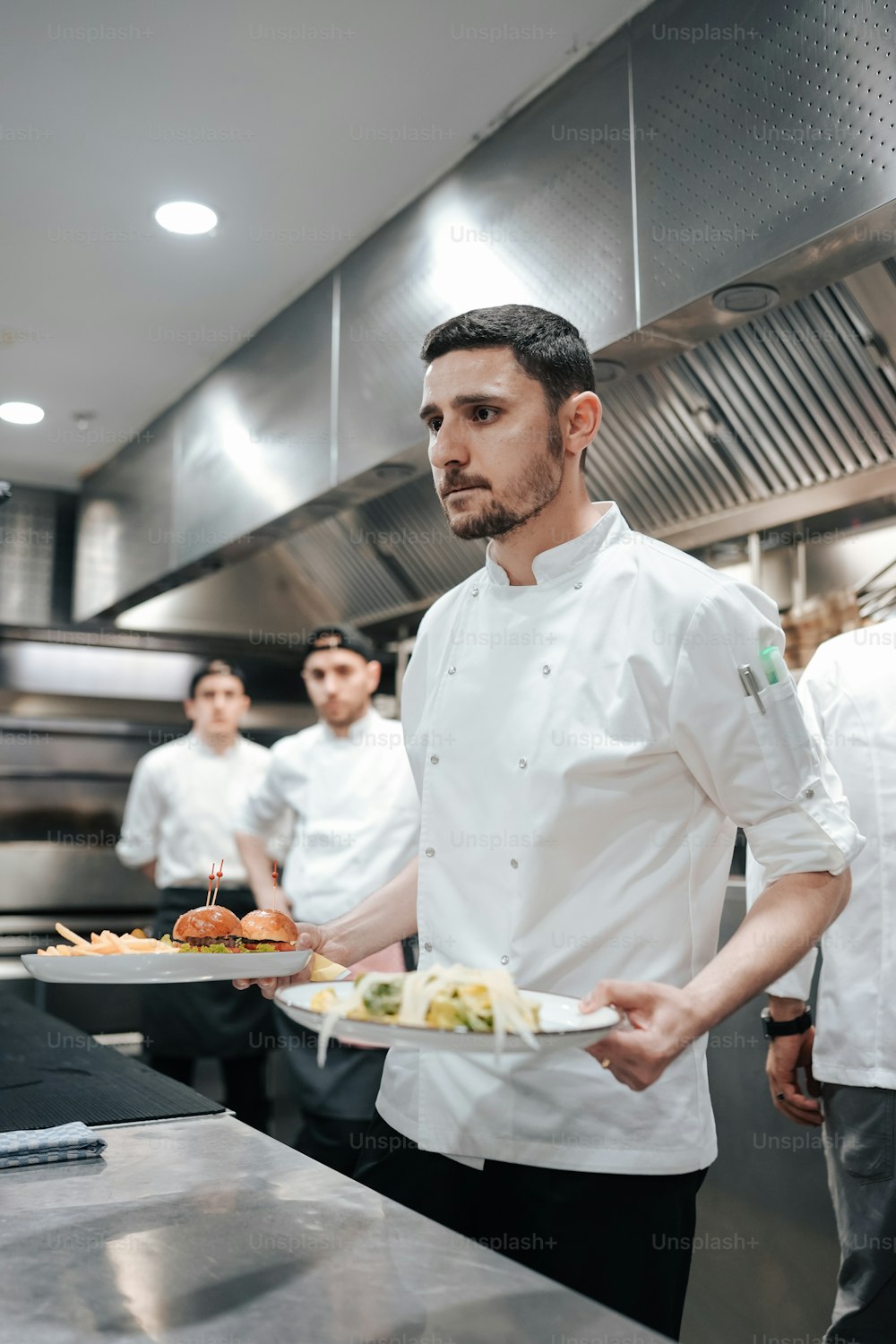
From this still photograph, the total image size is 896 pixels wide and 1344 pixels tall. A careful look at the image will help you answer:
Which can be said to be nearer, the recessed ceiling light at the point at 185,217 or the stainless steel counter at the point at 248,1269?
the stainless steel counter at the point at 248,1269

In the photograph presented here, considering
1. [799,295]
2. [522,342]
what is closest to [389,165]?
[799,295]

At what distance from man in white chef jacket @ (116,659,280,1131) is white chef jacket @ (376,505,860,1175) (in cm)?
322

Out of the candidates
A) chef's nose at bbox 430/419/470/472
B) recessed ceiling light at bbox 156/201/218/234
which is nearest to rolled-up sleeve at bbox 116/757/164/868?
recessed ceiling light at bbox 156/201/218/234

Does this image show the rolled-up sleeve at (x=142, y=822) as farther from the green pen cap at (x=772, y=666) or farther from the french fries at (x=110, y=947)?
the green pen cap at (x=772, y=666)

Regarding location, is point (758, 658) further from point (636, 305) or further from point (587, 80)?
point (587, 80)

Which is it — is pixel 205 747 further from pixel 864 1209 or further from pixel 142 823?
pixel 864 1209

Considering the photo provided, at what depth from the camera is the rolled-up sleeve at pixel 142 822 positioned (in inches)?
204

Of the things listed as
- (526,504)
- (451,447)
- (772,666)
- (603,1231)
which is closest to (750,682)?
(772,666)

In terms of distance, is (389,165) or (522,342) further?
(389,165)

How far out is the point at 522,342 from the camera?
154 cm

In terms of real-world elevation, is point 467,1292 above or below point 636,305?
below

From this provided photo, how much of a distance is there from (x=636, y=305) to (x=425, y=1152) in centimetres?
163

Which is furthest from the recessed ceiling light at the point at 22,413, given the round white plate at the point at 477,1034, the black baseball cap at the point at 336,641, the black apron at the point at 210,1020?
the round white plate at the point at 477,1034

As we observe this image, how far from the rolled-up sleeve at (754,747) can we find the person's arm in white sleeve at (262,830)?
9.90 ft
